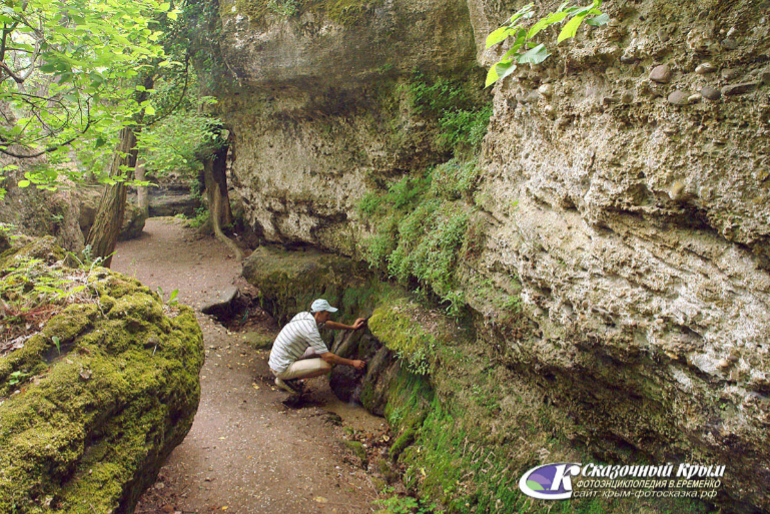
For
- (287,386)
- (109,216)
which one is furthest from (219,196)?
(287,386)

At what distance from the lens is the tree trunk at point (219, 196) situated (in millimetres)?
14586

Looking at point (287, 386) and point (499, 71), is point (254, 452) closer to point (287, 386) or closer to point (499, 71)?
point (287, 386)

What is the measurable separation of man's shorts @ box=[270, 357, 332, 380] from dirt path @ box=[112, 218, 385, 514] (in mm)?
429

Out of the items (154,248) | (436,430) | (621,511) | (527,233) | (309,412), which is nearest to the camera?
(621,511)

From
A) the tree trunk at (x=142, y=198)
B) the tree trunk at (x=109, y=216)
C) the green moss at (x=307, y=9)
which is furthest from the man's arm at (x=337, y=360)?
the tree trunk at (x=142, y=198)

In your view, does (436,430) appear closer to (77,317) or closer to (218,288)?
(77,317)

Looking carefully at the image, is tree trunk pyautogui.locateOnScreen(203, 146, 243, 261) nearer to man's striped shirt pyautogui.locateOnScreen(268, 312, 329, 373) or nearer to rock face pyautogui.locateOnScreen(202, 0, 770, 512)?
man's striped shirt pyautogui.locateOnScreen(268, 312, 329, 373)

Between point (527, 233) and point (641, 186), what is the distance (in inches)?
52.7

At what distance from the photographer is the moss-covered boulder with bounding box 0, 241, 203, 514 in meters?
2.81

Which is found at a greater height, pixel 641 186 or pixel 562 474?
pixel 641 186

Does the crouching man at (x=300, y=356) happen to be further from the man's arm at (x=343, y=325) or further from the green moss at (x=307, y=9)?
the green moss at (x=307, y=9)

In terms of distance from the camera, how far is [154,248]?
15.3 metres

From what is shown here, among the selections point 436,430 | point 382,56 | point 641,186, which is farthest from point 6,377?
point 382,56

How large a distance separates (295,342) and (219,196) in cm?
908
